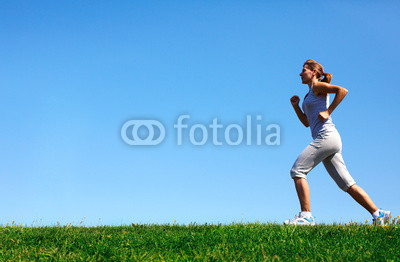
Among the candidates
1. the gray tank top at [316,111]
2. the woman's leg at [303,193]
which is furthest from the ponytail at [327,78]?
the woman's leg at [303,193]

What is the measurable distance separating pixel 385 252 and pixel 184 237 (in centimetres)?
263

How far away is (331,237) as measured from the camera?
5660 millimetres

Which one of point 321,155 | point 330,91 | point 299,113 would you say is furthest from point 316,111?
point 321,155

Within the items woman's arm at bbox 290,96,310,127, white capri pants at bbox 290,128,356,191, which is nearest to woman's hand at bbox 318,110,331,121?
white capri pants at bbox 290,128,356,191

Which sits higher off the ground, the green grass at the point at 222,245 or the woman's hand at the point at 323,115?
the woman's hand at the point at 323,115

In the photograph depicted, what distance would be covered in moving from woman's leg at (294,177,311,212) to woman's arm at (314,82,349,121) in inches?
47.0

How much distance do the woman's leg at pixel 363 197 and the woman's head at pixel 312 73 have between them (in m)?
2.10

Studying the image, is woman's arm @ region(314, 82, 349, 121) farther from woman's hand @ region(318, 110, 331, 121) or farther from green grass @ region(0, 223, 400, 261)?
green grass @ region(0, 223, 400, 261)

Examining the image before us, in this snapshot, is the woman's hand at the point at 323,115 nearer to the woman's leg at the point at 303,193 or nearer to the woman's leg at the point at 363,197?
the woman's leg at the point at 303,193

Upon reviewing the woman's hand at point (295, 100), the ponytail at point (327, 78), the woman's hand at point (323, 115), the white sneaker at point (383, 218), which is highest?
the ponytail at point (327, 78)

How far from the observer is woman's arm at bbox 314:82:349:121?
6.98m

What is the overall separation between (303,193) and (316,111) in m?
1.53

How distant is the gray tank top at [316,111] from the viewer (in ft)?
23.4

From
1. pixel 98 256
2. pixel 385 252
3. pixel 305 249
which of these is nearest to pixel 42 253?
pixel 98 256
